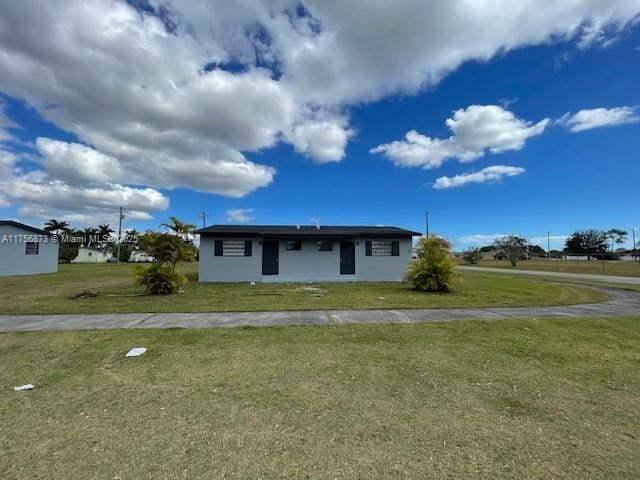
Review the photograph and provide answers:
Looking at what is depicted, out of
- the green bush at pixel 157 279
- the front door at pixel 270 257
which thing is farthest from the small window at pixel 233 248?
the green bush at pixel 157 279

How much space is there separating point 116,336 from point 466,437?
5894mm

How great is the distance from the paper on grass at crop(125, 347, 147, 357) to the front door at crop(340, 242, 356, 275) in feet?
44.3

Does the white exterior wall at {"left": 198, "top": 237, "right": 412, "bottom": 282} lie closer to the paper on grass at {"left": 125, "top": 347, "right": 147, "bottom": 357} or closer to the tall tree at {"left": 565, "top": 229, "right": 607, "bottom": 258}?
the paper on grass at {"left": 125, "top": 347, "right": 147, "bottom": 357}

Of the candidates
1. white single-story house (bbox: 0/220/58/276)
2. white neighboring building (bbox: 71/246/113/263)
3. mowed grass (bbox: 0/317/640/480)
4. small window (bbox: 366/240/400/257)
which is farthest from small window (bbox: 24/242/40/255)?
white neighboring building (bbox: 71/246/113/263)

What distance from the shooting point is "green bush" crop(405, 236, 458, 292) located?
42.5 feet

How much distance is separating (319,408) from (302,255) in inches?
578

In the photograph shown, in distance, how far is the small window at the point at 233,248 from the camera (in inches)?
687

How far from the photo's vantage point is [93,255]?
177ft

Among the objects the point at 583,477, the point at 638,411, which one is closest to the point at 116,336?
the point at 583,477

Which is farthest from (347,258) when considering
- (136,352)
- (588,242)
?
(588,242)

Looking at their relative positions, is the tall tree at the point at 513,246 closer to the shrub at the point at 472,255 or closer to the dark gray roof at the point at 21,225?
the shrub at the point at 472,255

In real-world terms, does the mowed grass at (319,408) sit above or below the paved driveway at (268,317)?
below

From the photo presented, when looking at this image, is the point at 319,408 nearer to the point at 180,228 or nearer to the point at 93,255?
the point at 180,228

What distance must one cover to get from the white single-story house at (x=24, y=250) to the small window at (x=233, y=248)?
615 inches
